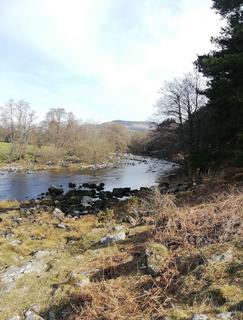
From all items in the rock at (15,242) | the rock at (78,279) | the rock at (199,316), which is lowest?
the rock at (15,242)

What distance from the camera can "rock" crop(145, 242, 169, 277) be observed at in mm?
6355

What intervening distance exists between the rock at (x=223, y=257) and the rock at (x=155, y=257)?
873mm

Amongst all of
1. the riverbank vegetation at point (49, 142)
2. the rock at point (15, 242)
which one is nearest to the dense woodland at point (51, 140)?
the riverbank vegetation at point (49, 142)

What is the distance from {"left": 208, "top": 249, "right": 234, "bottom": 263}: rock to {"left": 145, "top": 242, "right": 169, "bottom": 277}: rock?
87 cm

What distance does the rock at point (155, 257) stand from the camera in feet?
20.9

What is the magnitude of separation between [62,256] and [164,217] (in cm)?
288

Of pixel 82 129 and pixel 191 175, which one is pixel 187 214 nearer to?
pixel 191 175

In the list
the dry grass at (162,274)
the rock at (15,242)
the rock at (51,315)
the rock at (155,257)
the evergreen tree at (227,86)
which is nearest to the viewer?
the dry grass at (162,274)

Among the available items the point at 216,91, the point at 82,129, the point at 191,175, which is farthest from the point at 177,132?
the point at 82,129

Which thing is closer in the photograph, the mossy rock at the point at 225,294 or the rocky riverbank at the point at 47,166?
the mossy rock at the point at 225,294

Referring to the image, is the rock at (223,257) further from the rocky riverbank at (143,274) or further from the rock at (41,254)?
the rock at (41,254)

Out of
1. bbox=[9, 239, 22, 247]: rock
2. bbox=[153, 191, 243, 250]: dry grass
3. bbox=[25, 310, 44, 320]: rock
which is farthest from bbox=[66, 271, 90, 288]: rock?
bbox=[9, 239, 22, 247]: rock

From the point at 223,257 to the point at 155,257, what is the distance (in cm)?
118

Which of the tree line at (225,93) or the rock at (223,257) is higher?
the tree line at (225,93)
